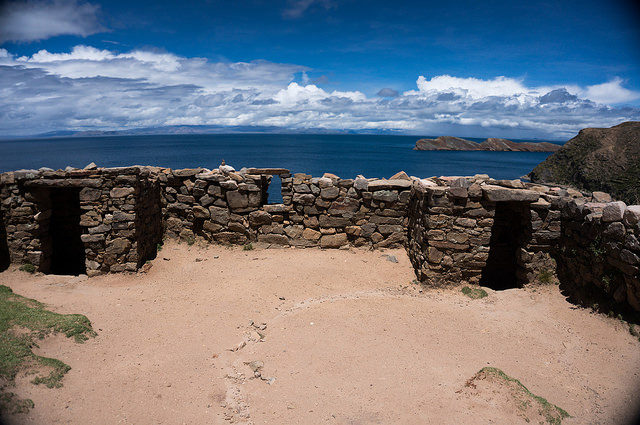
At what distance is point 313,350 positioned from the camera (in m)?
7.12

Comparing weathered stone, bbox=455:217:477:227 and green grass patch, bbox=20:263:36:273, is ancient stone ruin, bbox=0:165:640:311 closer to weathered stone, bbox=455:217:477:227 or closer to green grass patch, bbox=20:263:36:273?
weathered stone, bbox=455:217:477:227

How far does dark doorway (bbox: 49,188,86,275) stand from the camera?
12.3 meters

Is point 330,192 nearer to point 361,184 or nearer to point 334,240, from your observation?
point 361,184

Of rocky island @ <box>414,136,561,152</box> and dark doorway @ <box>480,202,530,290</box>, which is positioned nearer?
dark doorway @ <box>480,202,530,290</box>

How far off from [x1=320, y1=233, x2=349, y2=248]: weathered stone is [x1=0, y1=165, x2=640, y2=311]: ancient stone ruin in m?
0.04

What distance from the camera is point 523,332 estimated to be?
313 inches

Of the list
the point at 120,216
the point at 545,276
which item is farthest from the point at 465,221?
the point at 120,216

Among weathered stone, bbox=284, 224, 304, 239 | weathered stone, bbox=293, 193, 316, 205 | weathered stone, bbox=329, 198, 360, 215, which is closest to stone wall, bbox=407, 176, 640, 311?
weathered stone, bbox=329, 198, 360, 215

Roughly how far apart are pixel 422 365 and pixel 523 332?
9.60ft

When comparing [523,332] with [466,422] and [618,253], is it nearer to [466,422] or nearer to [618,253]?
[618,253]

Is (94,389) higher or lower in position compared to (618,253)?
lower

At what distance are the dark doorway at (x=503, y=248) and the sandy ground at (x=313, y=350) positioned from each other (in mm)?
2243

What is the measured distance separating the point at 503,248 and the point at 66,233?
15.3m

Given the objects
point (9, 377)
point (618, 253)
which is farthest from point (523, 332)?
point (9, 377)
